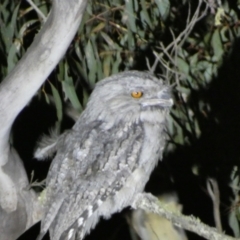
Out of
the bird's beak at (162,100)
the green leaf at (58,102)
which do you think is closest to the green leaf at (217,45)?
the green leaf at (58,102)

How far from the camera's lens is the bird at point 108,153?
4.06m

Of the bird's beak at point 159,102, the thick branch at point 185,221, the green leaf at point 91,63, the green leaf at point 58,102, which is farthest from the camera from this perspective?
the green leaf at point 91,63

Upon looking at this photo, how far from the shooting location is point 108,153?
4156mm

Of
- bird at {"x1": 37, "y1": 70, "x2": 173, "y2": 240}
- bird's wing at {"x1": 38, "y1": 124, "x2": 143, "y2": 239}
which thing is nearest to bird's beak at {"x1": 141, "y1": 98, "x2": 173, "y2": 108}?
bird at {"x1": 37, "y1": 70, "x2": 173, "y2": 240}

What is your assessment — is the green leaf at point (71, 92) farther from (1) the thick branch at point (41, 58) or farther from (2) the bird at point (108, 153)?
(1) the thick branch at point (41, 58)

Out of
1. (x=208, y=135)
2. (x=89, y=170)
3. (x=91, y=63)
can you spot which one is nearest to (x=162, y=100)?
(x=89, y=170)

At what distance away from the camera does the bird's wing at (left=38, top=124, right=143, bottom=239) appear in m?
4.05

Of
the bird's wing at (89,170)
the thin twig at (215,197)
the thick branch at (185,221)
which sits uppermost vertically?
the bird's wing at (89,170)

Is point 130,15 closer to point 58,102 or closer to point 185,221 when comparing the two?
point 58,102

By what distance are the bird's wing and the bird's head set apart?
0.24 ft

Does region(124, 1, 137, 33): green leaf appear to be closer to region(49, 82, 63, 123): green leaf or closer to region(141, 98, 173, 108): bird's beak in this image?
region(49, 82, 63, 123): green leaf

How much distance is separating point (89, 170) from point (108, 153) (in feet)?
0.40

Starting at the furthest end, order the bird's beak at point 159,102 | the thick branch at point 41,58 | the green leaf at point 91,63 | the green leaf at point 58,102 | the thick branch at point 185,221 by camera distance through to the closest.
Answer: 1. the green leaf at point 91,63
2. the green leaf at point 58,102
3. the bird's beak at point 159,102
4. the thick branch at point 185,221
5. the thick branch at point 41,58

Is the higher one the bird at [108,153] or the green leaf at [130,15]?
the bird at [108,153]
